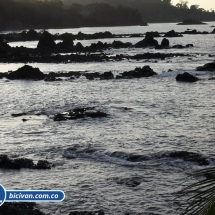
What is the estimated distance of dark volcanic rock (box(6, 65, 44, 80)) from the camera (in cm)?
4866

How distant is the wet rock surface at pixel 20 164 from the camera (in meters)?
18.0

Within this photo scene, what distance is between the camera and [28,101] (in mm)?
34969

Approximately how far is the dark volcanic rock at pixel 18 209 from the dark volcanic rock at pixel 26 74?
35.8 m

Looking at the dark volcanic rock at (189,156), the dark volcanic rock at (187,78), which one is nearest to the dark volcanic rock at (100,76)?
the dark volcanic rock at (187,78)

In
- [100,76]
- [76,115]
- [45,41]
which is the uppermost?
[45,41]

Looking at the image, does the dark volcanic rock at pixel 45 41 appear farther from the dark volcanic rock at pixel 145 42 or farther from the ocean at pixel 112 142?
the ocean at pixel 112 142

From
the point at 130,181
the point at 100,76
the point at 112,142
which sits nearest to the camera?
the point at 130,181

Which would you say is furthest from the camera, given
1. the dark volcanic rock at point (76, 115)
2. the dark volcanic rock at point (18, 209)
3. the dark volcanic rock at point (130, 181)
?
the dark volcanic rock at point (76, 115)

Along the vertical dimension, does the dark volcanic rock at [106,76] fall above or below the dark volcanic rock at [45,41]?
below

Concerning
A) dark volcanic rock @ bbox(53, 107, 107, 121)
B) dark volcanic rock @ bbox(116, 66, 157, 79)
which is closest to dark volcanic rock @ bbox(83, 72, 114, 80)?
dark volcanic rock @ bbox(116, 66, 157, 79)

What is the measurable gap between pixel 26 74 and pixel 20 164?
3168 cm

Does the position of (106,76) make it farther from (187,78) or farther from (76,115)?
(76,115)

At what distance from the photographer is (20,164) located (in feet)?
59.5

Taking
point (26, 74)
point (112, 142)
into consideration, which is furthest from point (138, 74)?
point (112, 142)
